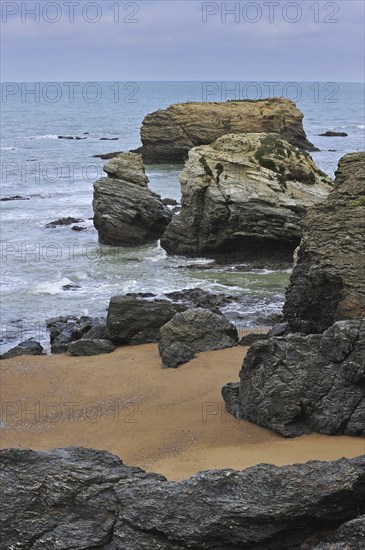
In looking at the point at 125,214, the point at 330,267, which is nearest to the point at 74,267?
the point at 125,214

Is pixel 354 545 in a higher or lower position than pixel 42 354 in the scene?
higher

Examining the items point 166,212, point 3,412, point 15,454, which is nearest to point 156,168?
point 166,212

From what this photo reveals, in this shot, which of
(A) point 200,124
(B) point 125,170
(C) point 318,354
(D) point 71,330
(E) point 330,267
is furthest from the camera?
(A) point 200,124

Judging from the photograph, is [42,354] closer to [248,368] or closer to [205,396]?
[205,396]

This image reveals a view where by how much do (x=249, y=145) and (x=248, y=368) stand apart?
22.1 meters

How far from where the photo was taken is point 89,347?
73.2 feet

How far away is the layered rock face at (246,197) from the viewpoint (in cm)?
3425

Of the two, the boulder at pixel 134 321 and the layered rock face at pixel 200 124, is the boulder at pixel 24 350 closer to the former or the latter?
the boulder at pixel 134 321

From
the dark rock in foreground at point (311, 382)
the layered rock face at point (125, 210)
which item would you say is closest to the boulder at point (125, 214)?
the layered rock face at point (125, 210)

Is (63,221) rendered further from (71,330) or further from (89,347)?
(89,347)

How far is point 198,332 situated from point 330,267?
487 cm

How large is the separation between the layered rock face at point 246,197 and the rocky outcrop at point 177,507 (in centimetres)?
2565

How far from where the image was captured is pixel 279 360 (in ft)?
49.2

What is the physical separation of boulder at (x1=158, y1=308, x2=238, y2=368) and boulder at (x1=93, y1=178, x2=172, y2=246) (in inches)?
713
